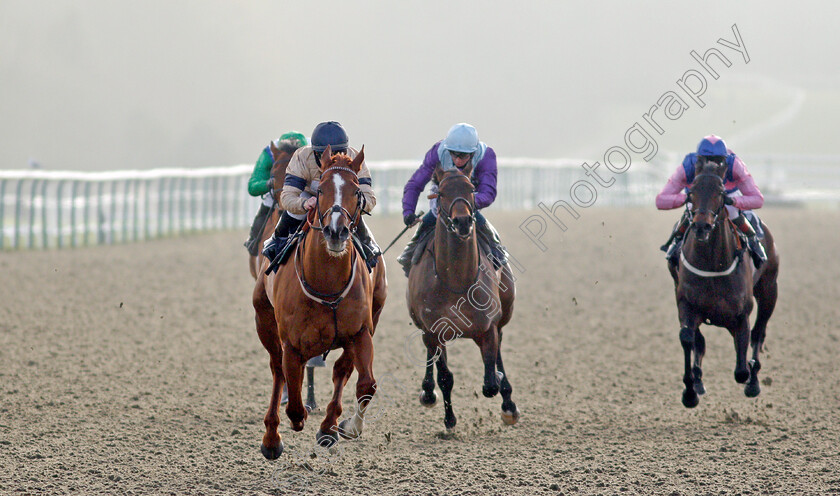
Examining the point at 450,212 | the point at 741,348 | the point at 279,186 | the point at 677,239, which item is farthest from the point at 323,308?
the point at 677,239

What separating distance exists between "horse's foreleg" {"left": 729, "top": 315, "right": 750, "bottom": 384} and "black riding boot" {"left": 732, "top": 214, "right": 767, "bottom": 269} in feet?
2.07

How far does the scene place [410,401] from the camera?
8648 millimetres

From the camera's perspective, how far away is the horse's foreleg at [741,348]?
7559mm

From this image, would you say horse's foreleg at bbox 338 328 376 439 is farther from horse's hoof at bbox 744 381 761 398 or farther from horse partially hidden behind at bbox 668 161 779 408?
horse's hoof at bbox 744 381 761 398

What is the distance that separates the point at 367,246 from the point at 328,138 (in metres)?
0.75

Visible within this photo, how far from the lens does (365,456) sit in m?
6.84

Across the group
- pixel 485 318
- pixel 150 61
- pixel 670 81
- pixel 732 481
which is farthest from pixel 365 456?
pixel 670 81

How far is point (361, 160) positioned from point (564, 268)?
37.8 ft

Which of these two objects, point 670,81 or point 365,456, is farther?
point 670,81

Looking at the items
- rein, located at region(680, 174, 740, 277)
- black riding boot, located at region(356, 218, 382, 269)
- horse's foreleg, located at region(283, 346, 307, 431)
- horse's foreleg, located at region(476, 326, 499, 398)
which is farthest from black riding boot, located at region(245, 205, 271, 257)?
rein, located at region(680, 174, 740, 277)

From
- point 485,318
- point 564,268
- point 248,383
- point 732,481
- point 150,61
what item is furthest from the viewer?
point 150,61

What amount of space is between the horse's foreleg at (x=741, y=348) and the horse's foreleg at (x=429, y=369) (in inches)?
87.3

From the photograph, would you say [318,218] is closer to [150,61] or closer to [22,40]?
[22,40]

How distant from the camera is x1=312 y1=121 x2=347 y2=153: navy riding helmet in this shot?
6.18m
